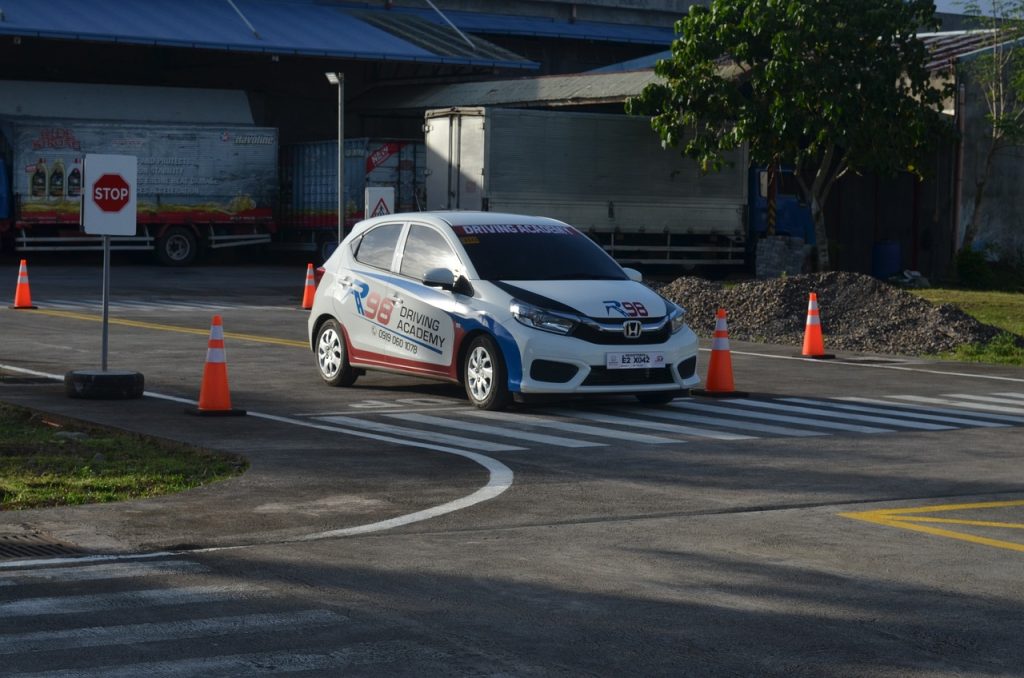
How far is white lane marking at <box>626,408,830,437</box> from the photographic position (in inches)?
551

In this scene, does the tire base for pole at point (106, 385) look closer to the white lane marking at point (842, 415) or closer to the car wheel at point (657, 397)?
the car wheel at point (657, 397)

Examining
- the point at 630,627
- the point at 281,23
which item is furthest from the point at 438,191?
the point at 630,627

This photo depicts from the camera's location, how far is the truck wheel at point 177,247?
44906 mm

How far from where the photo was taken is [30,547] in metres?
8.90

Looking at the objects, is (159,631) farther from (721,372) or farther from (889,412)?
(721,372)

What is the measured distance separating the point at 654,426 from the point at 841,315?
440 inches

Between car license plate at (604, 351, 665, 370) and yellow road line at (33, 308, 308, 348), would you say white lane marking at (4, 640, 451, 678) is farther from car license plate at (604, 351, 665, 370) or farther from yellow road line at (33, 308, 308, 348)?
yellow road line at (33, 308, 308, 348)

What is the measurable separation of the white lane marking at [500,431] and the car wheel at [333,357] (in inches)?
93.7

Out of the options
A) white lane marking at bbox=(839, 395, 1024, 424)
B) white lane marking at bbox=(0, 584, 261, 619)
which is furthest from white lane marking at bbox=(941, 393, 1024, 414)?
white lane marking at bbox=(0, 584, 261, 619)

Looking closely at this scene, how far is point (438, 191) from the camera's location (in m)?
39.0

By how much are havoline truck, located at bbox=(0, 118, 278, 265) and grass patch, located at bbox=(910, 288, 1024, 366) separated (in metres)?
18.8

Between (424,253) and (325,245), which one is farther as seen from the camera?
(325,245)

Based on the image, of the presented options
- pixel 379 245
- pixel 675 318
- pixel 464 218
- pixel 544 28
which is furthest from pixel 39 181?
pixel 675 318

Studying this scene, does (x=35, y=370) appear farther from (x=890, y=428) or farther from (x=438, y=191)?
(x=438, y=191)
